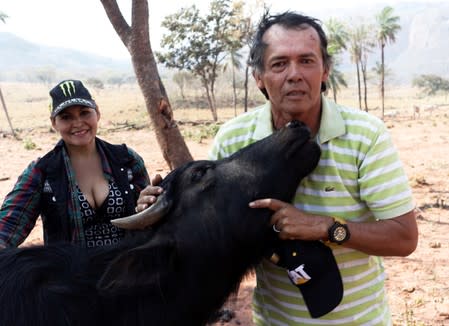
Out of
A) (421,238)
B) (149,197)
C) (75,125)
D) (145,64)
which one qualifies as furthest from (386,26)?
(149,197)

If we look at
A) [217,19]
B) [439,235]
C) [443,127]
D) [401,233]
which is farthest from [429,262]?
[217,19]

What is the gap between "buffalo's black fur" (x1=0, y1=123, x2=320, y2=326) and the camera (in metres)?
2.69

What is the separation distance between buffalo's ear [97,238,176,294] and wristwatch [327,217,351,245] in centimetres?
91

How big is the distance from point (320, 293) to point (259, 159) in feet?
2.74

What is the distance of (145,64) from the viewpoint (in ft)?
22.7

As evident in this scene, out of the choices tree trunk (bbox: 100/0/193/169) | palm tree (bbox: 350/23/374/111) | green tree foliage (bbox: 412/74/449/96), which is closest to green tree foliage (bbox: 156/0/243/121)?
palm tree (bbox: 350/23/374/111)

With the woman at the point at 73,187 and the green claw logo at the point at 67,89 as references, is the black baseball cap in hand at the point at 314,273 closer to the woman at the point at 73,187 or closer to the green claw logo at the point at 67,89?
the woman at the point at 73,187

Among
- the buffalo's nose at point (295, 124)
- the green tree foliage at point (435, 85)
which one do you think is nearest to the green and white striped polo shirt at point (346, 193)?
the buffalo's nose at point (295, 124)

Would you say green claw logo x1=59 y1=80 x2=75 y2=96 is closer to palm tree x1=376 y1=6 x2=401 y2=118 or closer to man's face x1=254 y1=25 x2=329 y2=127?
man's face x1=254 y1=25 x2=329 y2=127

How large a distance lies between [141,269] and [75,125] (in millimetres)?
1530

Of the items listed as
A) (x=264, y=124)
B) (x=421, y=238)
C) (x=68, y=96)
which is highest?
(x=68, y=96)

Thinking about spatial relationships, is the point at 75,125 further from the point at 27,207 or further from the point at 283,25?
the point at 283,25

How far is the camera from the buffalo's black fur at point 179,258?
269cm

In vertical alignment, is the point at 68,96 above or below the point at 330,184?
above
